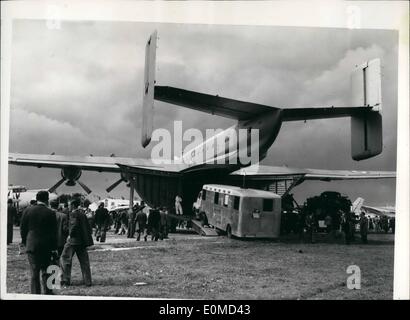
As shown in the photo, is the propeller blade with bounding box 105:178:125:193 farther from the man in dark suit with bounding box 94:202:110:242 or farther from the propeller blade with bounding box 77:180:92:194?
the man in dark suit with bounding box 94:202:110:242

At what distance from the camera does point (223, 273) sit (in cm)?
786

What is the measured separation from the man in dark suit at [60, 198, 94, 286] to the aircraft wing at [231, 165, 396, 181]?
184 inches

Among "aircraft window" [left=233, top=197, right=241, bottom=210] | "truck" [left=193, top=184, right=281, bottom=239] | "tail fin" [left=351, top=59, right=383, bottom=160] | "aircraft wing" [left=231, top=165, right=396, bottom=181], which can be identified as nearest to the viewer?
"tail fin" [left=351, top=59, right=383, bottom=160]

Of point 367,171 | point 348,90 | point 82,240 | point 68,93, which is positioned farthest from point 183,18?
point 367,171

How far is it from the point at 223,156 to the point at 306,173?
1962 mm

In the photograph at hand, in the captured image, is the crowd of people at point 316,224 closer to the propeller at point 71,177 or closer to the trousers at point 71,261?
the propeller at point 71,177

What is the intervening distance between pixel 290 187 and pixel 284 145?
1.54 m

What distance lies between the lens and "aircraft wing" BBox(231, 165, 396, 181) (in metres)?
8.73

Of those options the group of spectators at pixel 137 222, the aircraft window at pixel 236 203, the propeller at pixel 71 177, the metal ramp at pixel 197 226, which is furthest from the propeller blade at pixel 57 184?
the aircraft window at pixel 236 203

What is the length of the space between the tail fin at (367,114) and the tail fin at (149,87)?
3.81 metres

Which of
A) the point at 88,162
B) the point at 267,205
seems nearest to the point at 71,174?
the point at 88,162

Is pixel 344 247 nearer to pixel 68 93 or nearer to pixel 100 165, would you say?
pixel 100 165

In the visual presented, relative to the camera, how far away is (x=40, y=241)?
6.48 m

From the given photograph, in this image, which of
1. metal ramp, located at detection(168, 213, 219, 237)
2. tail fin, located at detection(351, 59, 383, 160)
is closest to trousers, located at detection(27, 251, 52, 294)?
metal ramp, located at detection(168, 213, 219, 237)
